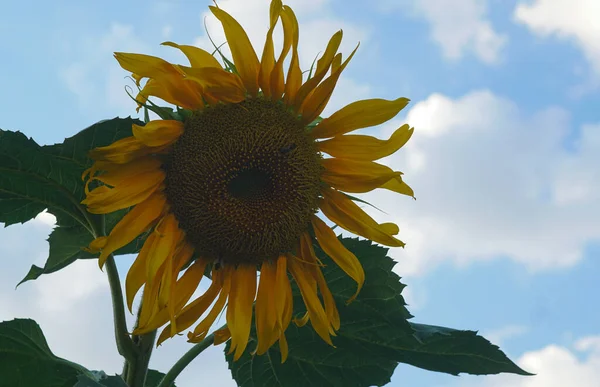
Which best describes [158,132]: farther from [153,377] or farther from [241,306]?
[153,377]

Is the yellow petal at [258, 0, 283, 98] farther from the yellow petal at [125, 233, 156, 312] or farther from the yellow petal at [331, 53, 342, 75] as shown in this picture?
the yellow petal at [125, 233, 156, 312]

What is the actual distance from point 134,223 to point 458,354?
1.08 m

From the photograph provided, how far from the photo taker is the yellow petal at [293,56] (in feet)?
7.90

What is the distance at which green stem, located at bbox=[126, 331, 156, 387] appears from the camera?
2523 millimetres

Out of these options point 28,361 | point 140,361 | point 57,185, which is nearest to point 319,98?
point 57,185

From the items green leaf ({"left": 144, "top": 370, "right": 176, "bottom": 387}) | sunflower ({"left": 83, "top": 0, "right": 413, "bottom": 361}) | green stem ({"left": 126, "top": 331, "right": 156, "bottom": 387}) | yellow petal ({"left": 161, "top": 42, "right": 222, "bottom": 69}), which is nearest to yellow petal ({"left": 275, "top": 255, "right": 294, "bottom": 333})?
sunflower ({"left": 83, "top": 0, "right": 413, "bottom": 361})

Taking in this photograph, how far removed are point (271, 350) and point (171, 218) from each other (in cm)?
62

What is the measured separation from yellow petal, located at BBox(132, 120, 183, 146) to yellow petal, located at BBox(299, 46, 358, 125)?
38cm

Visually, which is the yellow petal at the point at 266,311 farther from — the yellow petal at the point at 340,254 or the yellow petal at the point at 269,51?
the yellow petal at the point at 269,51

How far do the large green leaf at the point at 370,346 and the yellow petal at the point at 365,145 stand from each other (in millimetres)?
280

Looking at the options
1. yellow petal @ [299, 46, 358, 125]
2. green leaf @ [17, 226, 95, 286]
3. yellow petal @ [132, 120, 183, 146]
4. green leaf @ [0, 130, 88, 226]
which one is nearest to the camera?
yellow petal @ [132, 120, 183, 146]

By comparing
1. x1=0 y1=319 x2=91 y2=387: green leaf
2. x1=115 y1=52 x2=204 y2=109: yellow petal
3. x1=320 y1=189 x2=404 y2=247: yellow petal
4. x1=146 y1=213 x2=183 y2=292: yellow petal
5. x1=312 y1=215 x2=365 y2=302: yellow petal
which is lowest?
x1=0 y1=319 x2=91 y2=387: green leaf

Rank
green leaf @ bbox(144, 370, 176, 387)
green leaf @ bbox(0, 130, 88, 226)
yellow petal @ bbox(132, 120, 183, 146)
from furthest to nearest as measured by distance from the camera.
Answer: green leaf @ bbox(144, 370, 176, 387) < green leaf @ bbox(0, 130, 88, 226) < yellow petal @ bbox(132, 120, 183, 146)

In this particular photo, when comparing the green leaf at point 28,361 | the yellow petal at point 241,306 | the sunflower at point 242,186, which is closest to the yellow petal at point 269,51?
the sunflower at point 242,186
